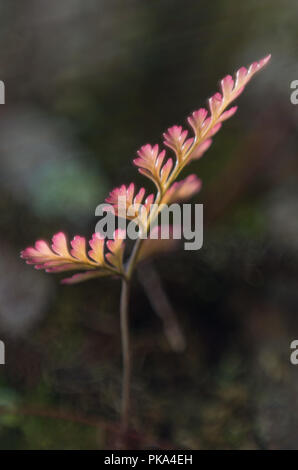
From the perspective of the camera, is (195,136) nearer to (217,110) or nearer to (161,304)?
(217,110)

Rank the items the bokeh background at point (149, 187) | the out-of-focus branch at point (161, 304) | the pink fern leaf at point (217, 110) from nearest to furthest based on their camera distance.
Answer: the pink fern leaf at point (217, 110)
the bokeh background at point (149, 187)
the out-of-focus branch at point (161, 304)

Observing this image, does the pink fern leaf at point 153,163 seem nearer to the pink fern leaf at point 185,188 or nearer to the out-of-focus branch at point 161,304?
the pink fern leaf at point 185,188

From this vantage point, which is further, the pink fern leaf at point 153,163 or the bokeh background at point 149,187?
the bokeh background at point 149,187

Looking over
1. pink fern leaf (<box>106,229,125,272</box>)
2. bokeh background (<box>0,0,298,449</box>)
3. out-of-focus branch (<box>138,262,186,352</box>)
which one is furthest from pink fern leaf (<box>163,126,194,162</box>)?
out-of-focus branch (<box>138,262,186,352</box>)

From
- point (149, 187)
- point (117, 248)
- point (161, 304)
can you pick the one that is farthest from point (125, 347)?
point (149, 187)

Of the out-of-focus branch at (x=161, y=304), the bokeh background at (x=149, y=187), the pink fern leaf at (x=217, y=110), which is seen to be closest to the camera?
the pink fern leaf at (x=217, y=110)

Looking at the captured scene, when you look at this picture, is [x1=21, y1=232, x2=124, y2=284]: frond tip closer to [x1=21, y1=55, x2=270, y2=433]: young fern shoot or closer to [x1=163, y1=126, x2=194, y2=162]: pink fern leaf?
[x1=21, y1=55, x2=270, y2=433]: young fern shoot

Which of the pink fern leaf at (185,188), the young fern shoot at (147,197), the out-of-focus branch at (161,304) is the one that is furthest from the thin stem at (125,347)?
the out-of-focus branch at (161,304)
